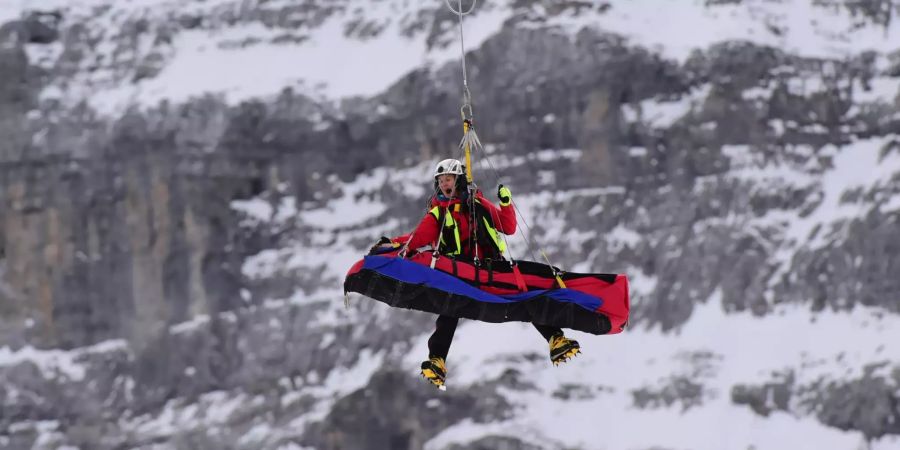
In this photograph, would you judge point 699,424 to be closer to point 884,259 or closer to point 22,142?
point 884,259

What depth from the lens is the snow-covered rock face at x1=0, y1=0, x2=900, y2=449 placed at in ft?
153

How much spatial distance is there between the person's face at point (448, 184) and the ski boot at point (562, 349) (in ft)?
7.33

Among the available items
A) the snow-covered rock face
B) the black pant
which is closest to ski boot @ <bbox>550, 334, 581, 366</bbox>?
the black pant

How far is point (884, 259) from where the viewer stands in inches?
1868

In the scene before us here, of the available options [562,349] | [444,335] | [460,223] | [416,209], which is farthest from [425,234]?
[416,209]

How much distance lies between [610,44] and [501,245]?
35234 mm

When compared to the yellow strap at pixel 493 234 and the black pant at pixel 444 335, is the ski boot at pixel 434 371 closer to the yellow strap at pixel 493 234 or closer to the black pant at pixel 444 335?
the black pant at pixel 444 335

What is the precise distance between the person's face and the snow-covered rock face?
27.5 metres

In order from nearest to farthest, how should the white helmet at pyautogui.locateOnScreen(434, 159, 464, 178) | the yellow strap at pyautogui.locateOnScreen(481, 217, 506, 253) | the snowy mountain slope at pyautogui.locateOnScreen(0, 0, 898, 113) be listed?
1. the white helmet at pyautogui.locateOnScreen(434, 159, 464, 178)
2. the yellow strap at pyautogui.locateOnScreen(481, 217, 506, 253)
3. the snowy mountain slope at pyautogui.locateOnScreen(0, 0, 898, 113)

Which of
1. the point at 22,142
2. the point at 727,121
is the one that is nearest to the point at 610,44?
the point at 727,121

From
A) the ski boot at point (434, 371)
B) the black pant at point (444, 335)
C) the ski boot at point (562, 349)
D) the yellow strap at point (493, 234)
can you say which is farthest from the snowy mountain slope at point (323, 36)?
the ski boot at point (434, 371)

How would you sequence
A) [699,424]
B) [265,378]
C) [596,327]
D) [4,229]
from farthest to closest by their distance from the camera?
[4,229], [265,378], [699,424], [596,327]

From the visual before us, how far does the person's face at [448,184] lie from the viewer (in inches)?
719

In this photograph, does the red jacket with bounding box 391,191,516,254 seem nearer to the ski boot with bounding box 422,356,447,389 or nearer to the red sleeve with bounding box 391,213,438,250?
the red sleeve with bounding box 391,213,438,250
